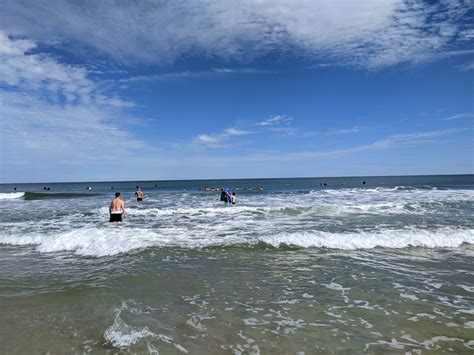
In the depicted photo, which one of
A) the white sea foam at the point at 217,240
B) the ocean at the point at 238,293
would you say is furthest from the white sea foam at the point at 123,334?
the white sea foam at the point at 217,240

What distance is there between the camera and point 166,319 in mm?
5375

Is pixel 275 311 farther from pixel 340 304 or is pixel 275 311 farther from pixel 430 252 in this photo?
pixel 430 252

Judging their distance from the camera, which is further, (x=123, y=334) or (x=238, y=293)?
(x=238, y=293)

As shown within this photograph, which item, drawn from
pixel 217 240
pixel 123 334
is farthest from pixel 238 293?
pixel 217 240

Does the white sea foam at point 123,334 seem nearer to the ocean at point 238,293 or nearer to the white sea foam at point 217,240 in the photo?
the ocean at point 238,293

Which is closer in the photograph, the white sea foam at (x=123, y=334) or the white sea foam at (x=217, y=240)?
the white sea foam at (x=123, y=334)

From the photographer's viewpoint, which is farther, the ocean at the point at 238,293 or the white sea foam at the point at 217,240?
the white sea foam at the point at 217,240

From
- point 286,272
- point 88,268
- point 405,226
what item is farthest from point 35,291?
point 405,226

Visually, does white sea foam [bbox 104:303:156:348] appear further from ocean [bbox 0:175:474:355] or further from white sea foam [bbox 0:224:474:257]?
white sea foam [bbox 0:224:474:257]

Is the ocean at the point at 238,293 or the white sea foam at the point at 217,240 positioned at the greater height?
the white sea foam at the point at 217,240

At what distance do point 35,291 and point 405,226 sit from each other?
14.4 m

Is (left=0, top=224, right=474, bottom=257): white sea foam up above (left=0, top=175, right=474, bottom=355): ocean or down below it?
above

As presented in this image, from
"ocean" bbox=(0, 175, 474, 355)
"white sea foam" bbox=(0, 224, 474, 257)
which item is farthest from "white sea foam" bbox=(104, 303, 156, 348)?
"white sea foam" bbox=(0, 224, 474, 257)

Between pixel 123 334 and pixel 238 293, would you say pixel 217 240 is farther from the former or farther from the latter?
pixel 123 334
